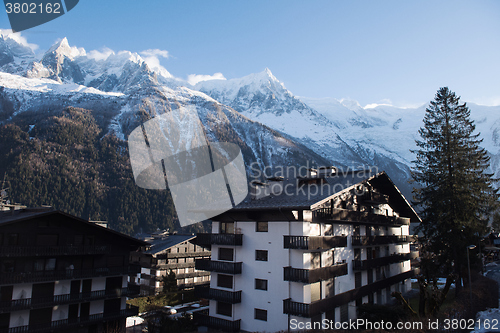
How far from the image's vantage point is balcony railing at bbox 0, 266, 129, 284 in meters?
25.5

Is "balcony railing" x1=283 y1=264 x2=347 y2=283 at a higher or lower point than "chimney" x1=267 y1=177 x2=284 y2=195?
lower

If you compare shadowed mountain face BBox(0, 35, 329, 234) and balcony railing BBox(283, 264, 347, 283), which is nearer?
balcony railing BBox(283, 264, 347, 283)

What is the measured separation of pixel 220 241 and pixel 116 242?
1155 cm

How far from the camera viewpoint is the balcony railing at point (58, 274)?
25.5 m

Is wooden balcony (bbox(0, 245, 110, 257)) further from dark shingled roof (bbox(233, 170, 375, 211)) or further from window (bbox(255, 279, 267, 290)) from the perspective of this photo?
window (bbox(255, 279, 267, 290))

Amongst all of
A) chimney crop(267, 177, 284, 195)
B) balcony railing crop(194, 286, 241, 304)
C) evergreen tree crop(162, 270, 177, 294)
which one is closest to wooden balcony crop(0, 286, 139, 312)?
balcony railing crop(194, 286, 241, 304)

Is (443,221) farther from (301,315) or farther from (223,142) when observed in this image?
(223,142)

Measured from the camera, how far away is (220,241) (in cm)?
2958

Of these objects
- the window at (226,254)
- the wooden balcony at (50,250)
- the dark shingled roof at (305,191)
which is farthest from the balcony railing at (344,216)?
the wooden balcony at (50,250)

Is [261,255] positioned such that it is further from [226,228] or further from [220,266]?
[226,228]

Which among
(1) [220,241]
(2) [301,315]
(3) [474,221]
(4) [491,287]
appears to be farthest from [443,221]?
(1) [220,241]

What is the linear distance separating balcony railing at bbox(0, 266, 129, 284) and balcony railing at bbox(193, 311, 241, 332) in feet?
28.7

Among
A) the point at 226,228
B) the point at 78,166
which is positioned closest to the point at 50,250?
the point at 226,228

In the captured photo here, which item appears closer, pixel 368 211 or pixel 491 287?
pixel 491 287
